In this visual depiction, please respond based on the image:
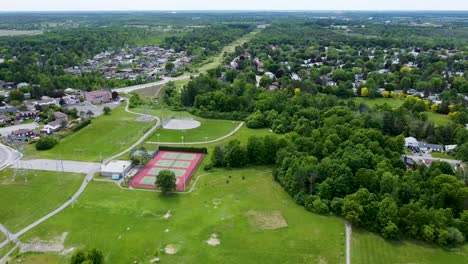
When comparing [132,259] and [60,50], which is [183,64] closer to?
[60,50]

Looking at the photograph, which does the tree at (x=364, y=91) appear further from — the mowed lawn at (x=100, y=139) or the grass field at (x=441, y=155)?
the mowed lawn at (x=100, y=139)

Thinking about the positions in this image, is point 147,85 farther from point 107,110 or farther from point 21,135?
point 21,135

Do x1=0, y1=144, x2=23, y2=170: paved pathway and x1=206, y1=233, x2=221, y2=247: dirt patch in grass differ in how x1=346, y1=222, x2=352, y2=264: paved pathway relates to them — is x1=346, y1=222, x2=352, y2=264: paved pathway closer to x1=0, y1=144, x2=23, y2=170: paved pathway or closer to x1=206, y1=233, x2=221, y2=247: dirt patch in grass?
x1=206, y1=233, x2=221, y2=247: dirt patch in grass

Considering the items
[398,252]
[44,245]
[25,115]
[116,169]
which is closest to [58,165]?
[116,169]

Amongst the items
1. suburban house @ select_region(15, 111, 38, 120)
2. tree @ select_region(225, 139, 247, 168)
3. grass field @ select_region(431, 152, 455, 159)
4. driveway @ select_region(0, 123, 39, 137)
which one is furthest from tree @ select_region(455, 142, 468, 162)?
suburban house @ select_region(15, 111, 38, 120)

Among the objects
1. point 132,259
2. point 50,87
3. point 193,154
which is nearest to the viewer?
point 132,259

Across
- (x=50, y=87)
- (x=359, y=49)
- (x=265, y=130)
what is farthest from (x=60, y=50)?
(x=359, y=49)
